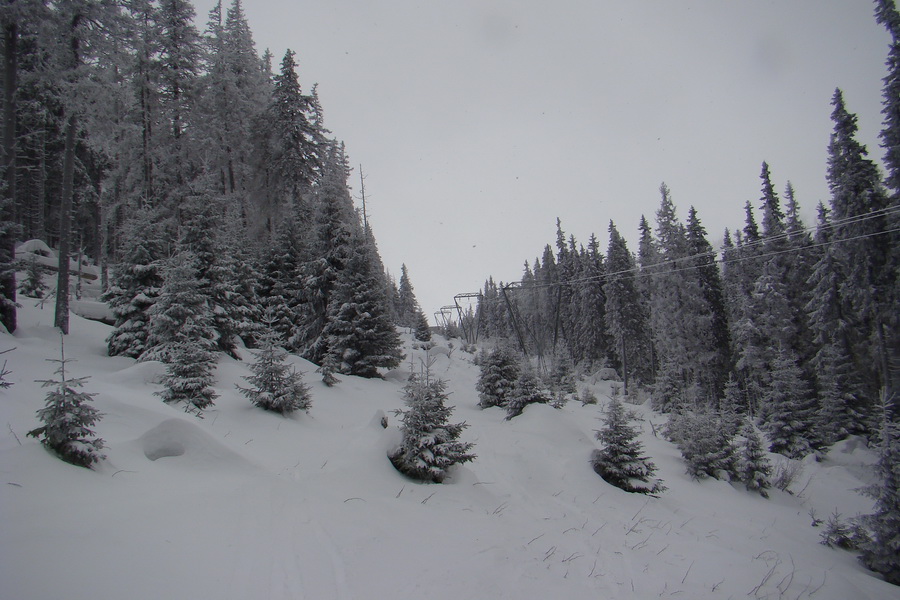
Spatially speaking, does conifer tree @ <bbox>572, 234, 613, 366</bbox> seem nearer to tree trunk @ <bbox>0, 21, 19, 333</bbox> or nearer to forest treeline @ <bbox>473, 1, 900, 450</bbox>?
forest treeline @ <bbox>473, 1, 900, 450</bbox>

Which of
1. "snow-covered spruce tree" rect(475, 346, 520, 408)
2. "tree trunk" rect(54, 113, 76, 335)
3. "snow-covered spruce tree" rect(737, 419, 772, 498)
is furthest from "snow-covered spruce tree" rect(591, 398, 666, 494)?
"tree trunk" rect(54, 113, 76, 335)

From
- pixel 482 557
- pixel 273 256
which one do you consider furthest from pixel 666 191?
pixel 482 557

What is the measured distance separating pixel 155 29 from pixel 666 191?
3558 centimetres

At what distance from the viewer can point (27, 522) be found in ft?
12.2

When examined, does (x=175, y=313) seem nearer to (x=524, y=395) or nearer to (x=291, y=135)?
(x=524, y=395)

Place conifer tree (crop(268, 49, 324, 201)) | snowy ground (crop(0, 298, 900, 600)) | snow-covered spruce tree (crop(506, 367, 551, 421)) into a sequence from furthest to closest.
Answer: conifer tree (crop(268, 49, 324, 201)) → snow-covered spruce tree (crop(506, 367, 551, 421)) → snowy ground (crop(0, 298, 900, 600))

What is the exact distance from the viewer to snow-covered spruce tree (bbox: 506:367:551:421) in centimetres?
1609

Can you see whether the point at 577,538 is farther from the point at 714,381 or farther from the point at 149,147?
the point at 714,381

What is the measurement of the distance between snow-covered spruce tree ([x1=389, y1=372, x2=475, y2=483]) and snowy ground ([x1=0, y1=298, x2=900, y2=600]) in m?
0.38

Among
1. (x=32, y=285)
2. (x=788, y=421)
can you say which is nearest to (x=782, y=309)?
(x=788, y=421)

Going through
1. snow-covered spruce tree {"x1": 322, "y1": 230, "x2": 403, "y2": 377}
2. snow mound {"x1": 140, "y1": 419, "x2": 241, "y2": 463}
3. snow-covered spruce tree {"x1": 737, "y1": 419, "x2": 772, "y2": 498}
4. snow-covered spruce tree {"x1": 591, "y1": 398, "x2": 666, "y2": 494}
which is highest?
snow-covered spruce tree {"x1": 322, "y1": 230, "x2": 403, "y2": 377}

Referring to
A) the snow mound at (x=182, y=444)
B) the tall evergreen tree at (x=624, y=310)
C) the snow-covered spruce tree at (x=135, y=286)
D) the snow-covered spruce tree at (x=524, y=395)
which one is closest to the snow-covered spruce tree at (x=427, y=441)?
the snow mound at (x=182, y=444)

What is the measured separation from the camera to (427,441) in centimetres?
798

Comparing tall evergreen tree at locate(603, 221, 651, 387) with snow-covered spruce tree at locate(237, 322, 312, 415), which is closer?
snow-covered spruce tree at locate(237, 322, 312, 415)
